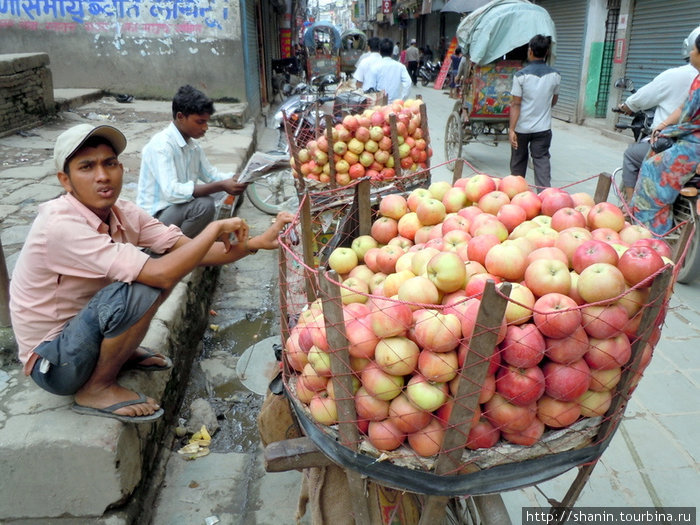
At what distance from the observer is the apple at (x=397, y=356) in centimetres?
140

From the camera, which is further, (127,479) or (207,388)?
(207,388)

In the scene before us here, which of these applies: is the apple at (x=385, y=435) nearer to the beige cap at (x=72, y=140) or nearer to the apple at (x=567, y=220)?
the apple at (x=567, y=220)

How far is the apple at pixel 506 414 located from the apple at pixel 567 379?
79 millimetres

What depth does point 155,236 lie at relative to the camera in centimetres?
262

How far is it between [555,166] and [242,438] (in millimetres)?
7419

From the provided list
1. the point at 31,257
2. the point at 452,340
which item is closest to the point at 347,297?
the point at 452,340

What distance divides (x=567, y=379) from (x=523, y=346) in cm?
16

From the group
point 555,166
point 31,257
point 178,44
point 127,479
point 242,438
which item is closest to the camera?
point 31,257

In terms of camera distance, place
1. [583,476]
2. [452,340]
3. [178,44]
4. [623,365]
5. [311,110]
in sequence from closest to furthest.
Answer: [452,340]
[623,365]
[583,476]
[311,110]
[178,44]

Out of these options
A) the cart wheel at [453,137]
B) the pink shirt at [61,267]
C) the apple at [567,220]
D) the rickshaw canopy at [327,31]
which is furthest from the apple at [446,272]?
the rickshaw canopy at [327,31]

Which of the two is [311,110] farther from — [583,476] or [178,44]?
[178,44]

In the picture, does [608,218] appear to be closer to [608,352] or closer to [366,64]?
[608,352]

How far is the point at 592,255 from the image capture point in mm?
1515

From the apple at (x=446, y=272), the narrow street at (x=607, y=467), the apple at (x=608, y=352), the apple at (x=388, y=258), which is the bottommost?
the narrow street at (x=607, y=467)
